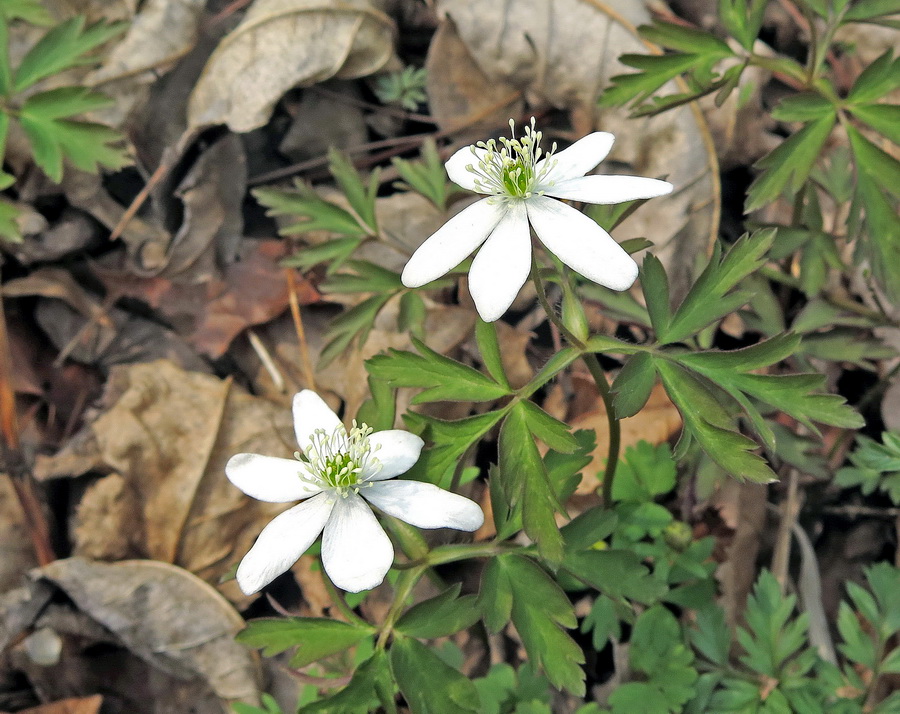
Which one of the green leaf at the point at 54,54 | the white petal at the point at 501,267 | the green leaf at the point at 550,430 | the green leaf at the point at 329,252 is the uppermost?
the green leaf at the point at 54,54

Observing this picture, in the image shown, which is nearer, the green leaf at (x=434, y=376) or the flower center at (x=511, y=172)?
the flower center at (x=511, y=172)

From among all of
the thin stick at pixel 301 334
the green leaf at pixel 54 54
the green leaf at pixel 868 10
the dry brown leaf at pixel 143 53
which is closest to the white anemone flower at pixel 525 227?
the green leaf at pixel 868 10

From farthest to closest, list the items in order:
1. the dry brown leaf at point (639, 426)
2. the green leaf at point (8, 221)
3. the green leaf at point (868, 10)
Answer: the dry brown leaf at point (639, 426)
the green leaf at point (8, 221)
the green leaf at point (868, 10)

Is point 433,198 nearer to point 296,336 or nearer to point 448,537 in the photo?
point 296,336

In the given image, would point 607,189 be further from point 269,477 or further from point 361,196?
point 361,196

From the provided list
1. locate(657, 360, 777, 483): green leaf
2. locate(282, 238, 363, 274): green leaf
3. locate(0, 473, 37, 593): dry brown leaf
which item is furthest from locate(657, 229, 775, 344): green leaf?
locate(0, 473, 37, 593): dry brown leaf

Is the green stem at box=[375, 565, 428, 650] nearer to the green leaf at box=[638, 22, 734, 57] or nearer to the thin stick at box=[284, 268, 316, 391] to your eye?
the thin stick at box=[284, 268, 316, 391]

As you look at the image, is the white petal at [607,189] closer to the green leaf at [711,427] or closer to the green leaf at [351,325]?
the green leaf at [711,427]
